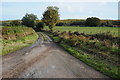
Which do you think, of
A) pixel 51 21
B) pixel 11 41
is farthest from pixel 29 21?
pixel 11 41

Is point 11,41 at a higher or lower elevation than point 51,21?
lower

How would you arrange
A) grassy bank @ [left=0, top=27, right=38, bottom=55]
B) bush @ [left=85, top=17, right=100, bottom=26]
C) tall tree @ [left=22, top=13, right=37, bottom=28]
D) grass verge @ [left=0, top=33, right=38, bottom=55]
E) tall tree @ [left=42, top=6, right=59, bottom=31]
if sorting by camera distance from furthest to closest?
tall tree @ [left=22, top=13, right=37, bottom=28], bush @ [left=85, top=17, right=100, bottom=26], tall tree @ [left=42, top=6, right=59, bottom=31], grassy bank @ [left=0, top=27, right=38, bottom=55], grass verge @ [left=0, top=33, right=38, bottom=55]

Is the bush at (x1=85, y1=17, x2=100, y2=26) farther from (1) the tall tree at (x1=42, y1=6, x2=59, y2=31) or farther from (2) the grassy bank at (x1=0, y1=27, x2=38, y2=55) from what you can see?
(2) the grassy bank at (x1=0, y1=27, x2=38, y2=55)

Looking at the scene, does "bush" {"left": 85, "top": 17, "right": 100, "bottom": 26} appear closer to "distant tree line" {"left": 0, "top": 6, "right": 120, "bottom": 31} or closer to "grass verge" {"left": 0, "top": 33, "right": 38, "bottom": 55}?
"distant tree line" {"left": 0, "top": 6, "right": 120, "bottom": 31}

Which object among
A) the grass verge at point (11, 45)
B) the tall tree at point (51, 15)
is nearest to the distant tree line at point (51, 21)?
the tall tree at point (51, 15)

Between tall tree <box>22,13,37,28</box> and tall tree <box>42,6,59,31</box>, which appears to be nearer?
tall tree <box>42,6,59,31</box>

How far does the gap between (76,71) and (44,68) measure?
2096mm

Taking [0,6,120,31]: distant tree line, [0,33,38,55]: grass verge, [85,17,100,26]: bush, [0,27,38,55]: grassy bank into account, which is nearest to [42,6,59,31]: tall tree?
[0,6,120,31]: distant tree line

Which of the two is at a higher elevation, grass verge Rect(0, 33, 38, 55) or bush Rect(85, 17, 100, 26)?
bush Rect(85, 17, 100, 26)

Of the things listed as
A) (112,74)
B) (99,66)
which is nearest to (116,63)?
(99,66)

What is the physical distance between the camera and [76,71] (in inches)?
340

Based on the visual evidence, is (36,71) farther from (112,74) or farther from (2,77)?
(112,74)

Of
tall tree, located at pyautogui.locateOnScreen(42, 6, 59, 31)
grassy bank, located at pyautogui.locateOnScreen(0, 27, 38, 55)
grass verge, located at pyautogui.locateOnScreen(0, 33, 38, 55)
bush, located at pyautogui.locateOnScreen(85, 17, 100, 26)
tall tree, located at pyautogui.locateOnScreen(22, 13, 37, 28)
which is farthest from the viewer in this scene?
tall tree, located at pyautogui.locateOnScreen(22, 13, 37, 28)

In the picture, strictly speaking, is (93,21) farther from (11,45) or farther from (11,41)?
(11,45)
